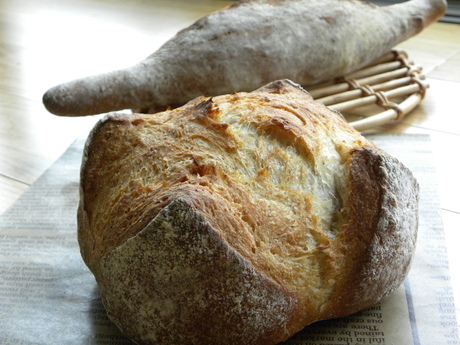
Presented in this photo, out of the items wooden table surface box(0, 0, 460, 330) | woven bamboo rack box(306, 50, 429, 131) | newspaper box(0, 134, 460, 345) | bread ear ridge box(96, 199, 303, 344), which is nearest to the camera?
bread ear ridge box(96, 199, 303, 344)

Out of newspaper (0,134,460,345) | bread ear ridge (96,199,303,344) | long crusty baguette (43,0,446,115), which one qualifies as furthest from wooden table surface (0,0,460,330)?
bread ear ridge (96,199,303,344)

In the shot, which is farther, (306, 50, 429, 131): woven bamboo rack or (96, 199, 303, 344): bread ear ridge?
(306, 50, 429, 131): woven bamboo rack

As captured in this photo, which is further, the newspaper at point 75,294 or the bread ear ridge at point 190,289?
the newspaper at point 75,294

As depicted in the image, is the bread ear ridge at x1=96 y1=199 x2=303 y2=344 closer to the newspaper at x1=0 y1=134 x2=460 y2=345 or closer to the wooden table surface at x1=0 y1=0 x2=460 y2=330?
the newspaper at x1=0 y1=134 x2=460 y2=345

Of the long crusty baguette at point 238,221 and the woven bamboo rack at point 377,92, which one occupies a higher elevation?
the long crusty baguette at point 238,221

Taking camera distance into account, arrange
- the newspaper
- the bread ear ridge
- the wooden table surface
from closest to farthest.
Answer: the bread ear ridge < the newspaper < the wooden table surface

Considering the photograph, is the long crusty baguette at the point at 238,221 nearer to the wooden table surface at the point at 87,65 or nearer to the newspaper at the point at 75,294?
the newspaper at the point at 75,294

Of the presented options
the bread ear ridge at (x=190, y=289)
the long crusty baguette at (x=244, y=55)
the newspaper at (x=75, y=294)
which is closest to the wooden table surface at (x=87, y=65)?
the newspaper at (x=75, y=294)
